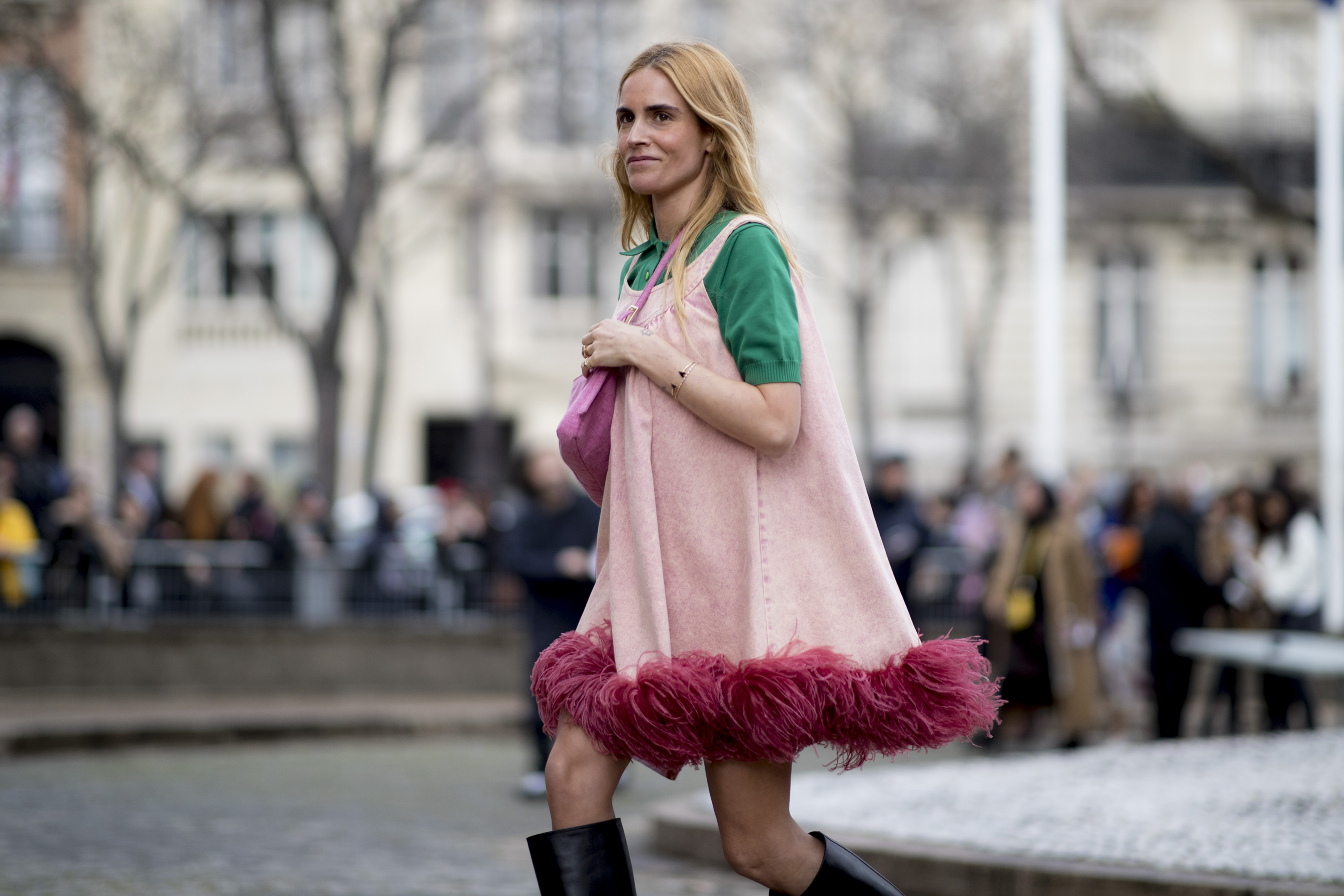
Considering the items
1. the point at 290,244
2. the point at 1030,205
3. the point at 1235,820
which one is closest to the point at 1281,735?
the point at 1235,820

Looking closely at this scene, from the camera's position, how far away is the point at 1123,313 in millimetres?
33531

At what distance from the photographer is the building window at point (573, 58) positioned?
2022 centimetres

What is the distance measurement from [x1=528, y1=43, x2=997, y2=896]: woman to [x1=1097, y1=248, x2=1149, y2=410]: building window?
30662 millimetres

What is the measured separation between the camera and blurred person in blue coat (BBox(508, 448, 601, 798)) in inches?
377

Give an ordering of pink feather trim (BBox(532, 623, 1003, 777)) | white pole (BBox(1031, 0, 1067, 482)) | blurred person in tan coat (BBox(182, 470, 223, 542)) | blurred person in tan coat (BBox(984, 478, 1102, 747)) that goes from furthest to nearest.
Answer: white pole (BBox(1031, 0, 1067, 482)) → blurred person in tan coat (BBox(182, 470, 223, 542)) → blurred person in tan coat (BBox(984, 478, 1102, 747)) → pink feather trim (BBox(532, 623, 1003, 777))

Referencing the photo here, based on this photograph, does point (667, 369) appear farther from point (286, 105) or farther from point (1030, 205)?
point (1030, 205)

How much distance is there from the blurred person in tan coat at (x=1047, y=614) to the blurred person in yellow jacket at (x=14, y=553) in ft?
25.6

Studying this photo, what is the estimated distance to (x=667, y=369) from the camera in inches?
127

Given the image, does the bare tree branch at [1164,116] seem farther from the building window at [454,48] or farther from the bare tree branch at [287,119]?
the bare tree branch at [287,119]

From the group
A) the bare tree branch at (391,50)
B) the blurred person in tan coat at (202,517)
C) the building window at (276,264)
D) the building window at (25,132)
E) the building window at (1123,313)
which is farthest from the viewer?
the building window at (1123,313)

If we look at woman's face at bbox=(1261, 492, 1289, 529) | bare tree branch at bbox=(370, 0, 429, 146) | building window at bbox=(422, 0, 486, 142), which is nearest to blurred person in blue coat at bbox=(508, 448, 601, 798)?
woman's face at bbox=(1261, 492, 1289, 529)

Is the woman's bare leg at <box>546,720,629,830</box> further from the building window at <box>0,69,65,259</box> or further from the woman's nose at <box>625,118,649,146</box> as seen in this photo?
the building window at <box>0,69,65,259</box>

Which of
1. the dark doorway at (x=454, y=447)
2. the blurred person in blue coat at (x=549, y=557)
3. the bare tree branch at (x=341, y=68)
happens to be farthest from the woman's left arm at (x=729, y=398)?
the dark doorway at (x=454, y=447)

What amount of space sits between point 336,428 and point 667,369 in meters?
17.1
